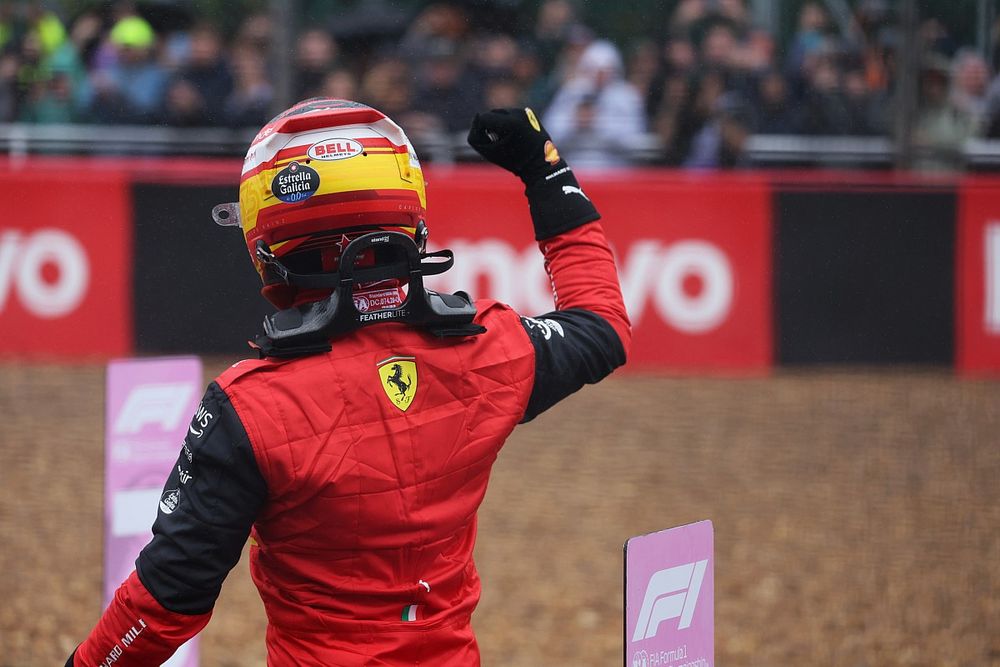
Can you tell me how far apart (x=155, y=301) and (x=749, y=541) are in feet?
15.1


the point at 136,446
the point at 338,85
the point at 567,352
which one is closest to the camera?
the point at 567,352

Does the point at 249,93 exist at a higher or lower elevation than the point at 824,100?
higher

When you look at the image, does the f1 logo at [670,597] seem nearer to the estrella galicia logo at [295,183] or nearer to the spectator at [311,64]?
the estrella galicia logo at [295,183]

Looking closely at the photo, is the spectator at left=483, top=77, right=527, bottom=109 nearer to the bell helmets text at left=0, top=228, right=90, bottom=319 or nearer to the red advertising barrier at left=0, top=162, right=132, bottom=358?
the red advertising barrier at left=0, top=162, right=132, bottom=358

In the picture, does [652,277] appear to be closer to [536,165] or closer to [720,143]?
[720,143]

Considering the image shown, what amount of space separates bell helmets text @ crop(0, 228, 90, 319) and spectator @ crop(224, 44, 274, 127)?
1675 mm

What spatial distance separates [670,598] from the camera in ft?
8.57

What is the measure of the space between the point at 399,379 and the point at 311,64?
8389mm

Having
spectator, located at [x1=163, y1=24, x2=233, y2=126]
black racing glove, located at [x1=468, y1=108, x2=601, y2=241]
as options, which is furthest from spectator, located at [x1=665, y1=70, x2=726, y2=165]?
black racing glove, located at [x1=468, y1=108, x2=601, y2=241]

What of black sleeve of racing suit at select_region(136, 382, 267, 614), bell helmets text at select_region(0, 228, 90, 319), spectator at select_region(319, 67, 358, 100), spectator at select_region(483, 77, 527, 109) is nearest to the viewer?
A: black sleeve of racing suit at select_region(136, 382, 267, 614)

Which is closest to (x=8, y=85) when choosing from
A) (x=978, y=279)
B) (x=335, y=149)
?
(x=978, y=279)

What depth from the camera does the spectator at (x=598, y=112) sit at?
10336 mm

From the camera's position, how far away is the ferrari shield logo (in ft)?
7.34

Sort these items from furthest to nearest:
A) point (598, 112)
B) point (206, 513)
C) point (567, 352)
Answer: point (598, 112)
point (567, 352)
point (206, 513)
